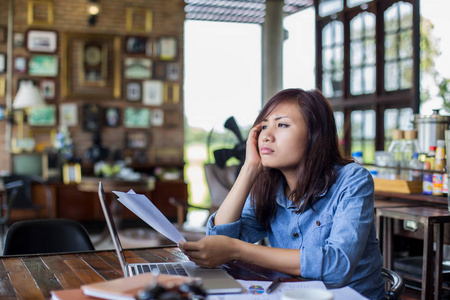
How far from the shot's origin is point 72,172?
7176 mm

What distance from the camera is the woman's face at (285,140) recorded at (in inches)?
64.8

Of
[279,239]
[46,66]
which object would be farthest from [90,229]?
[279,239]

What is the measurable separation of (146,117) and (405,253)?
5296 millimetres

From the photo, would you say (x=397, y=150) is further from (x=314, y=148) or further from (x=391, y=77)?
(x=391, y=77)

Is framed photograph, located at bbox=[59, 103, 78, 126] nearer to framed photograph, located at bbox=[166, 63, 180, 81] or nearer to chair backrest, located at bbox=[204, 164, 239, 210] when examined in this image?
framed photograph, located at bbox=[166, 63, 180, 81]

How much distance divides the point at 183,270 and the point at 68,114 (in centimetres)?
659

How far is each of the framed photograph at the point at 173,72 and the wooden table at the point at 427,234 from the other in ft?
18.7

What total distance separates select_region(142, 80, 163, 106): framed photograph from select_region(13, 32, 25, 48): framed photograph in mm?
1837

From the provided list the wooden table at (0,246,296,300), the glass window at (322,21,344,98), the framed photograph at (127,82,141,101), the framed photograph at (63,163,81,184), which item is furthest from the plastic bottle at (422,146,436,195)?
the framed photograph at (127,82,141,101)

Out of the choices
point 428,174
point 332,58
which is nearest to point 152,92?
point 332,58

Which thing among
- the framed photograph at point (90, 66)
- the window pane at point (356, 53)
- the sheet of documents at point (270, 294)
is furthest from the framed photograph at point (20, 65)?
the sheet of documents at point (270, 294)

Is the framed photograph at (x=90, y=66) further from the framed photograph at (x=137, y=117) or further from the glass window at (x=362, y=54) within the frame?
the glass window at (x=362, y=54)

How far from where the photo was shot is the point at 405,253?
3459 millimetres

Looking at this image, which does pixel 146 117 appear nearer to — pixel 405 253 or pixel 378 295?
pixel 405 253
